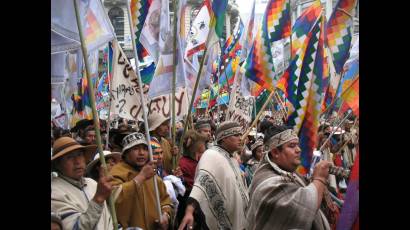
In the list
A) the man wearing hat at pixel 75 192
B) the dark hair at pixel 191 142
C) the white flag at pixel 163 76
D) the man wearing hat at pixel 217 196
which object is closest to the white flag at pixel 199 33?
the dark hair at pixel 191 142

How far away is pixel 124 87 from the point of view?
616 centimetres

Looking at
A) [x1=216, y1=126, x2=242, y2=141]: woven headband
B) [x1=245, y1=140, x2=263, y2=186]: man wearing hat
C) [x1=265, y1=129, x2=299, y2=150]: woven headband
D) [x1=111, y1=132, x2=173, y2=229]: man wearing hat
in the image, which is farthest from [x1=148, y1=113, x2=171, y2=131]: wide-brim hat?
[x1=265, y1=129, x2=299, y2=150]: woven headband

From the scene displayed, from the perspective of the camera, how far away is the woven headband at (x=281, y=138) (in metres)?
4.27

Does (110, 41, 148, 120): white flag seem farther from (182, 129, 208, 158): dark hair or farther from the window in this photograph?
the window

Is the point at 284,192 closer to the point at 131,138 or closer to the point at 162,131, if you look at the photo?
the point at 131,138

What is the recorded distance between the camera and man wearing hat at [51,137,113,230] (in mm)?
3508

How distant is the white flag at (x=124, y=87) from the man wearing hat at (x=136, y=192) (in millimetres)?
1166

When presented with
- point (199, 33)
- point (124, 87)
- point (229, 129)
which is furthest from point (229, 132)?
point (199, 33)

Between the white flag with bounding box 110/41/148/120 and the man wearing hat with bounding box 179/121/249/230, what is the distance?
4.05ft
